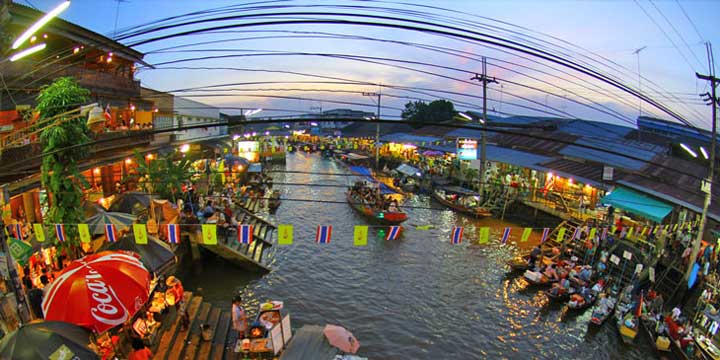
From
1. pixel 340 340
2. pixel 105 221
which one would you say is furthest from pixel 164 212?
pixel 340 340

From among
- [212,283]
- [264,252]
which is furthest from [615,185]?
A: [212,283]

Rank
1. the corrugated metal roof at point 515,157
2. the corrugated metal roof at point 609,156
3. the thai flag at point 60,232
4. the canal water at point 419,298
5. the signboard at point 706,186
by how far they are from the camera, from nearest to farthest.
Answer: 1. the thai flag at point 60,232
2. the canal water at point 419,298
3. the signboard at point 706,186
4. the corrugated metal roof at point 609,156
5. the corrugated metal roof at point 515,157

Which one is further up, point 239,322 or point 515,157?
point 515,157

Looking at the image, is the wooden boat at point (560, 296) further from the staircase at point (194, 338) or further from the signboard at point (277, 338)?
the staircase at point (194, 338)

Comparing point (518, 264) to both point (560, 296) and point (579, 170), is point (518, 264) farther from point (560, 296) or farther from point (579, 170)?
point (579, 170)

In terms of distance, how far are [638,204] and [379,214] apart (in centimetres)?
1491

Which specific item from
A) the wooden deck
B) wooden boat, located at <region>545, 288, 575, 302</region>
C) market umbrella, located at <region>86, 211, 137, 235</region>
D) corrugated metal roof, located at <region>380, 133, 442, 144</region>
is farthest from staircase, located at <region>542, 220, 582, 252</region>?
corrugated metal roof, located at <region>380, 133, 442, 144</region>

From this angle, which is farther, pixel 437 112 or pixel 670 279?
pixel 437 112

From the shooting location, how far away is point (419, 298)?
52.9ft

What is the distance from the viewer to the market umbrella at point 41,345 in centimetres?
565

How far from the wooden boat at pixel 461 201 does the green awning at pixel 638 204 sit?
9.31 metres

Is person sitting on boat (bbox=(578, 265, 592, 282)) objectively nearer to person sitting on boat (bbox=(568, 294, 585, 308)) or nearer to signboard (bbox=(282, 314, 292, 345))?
person sitting on boat (bbox=(568, 294, 585, 308))

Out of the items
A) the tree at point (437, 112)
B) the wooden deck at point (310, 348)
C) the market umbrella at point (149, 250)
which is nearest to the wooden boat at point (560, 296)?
the wooden deck at point (310, 348)

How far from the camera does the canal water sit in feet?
43.0
